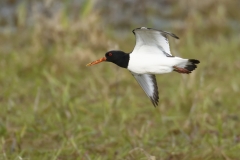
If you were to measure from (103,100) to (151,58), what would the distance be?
10.2ft

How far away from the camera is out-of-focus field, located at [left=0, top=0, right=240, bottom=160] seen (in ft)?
16.7

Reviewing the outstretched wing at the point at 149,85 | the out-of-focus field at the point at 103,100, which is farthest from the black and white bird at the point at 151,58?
the out-of-focus field at the point at 103,100

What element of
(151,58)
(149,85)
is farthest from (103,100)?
(151,58)

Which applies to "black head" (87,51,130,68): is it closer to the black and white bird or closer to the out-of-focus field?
the black and white bird

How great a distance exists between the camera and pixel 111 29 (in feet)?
35.7

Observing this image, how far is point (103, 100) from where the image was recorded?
648cm

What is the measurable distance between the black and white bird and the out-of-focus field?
674mm

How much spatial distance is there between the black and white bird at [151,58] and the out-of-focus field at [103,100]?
2.21 feet

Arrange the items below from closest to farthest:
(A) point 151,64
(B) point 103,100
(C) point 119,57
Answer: (A) point 151,64 < (C) point 119,57 < (B) point 103,100

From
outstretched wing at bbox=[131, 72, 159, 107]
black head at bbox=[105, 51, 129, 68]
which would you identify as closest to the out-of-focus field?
outstretched wing at bbox=[131, 72, 159, 107]

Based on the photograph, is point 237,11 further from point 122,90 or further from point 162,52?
point 162,52

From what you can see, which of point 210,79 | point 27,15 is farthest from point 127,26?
point 210,79

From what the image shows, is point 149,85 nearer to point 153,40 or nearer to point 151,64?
point 153,40

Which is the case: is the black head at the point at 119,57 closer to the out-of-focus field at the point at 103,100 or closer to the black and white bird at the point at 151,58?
the black and white bird at the point at 151,58
